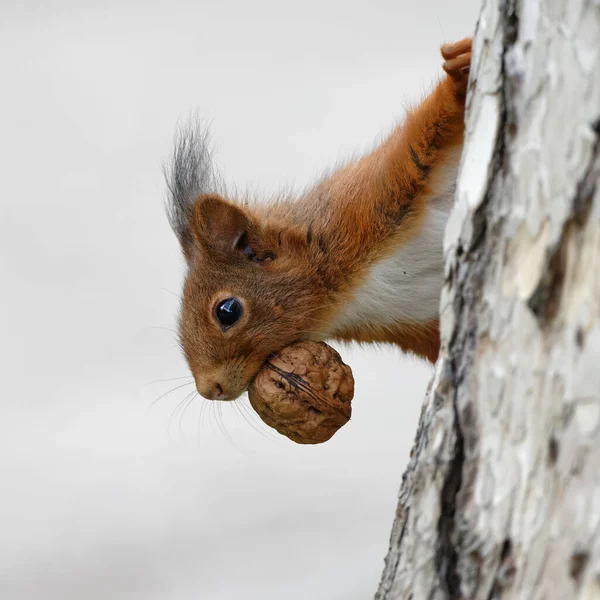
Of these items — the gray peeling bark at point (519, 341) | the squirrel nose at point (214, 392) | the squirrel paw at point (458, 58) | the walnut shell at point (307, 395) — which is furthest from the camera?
the squirrel nose at point (214, 392)

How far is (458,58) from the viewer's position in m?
1.17

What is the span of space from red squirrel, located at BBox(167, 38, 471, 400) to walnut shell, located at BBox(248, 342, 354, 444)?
0.21 feet

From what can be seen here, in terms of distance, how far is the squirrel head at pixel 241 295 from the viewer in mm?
1428

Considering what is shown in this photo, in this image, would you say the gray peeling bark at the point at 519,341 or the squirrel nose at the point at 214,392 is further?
the squirrel nose at the point at 214,392

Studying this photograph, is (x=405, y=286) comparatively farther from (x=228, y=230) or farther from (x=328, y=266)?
(x=228, y=230)

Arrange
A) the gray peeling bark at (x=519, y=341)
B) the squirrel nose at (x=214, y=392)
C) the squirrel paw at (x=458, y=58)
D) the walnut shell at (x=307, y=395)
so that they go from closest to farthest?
the gray peeling bark at (x=519, y=341)
the squirrel paw at (x=458, y=58)
the walnut shell at (x=307, y=395)
the squirrel nose at (x=214, y=392)

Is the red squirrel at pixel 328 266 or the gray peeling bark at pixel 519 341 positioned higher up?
the red squirrel at pixel 328 266

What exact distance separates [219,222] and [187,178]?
192mm

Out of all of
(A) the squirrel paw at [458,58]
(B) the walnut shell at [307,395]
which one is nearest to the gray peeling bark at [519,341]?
(A) the squirrel paw at [458,58]

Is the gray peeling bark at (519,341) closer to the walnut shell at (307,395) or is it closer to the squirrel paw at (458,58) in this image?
the squirrel paw at (458,58)

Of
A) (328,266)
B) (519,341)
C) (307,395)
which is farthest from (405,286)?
(519,341)

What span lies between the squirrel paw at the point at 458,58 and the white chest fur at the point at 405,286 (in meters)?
0.23

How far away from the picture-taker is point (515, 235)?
25.7 inches

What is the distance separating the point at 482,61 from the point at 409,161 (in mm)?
616
